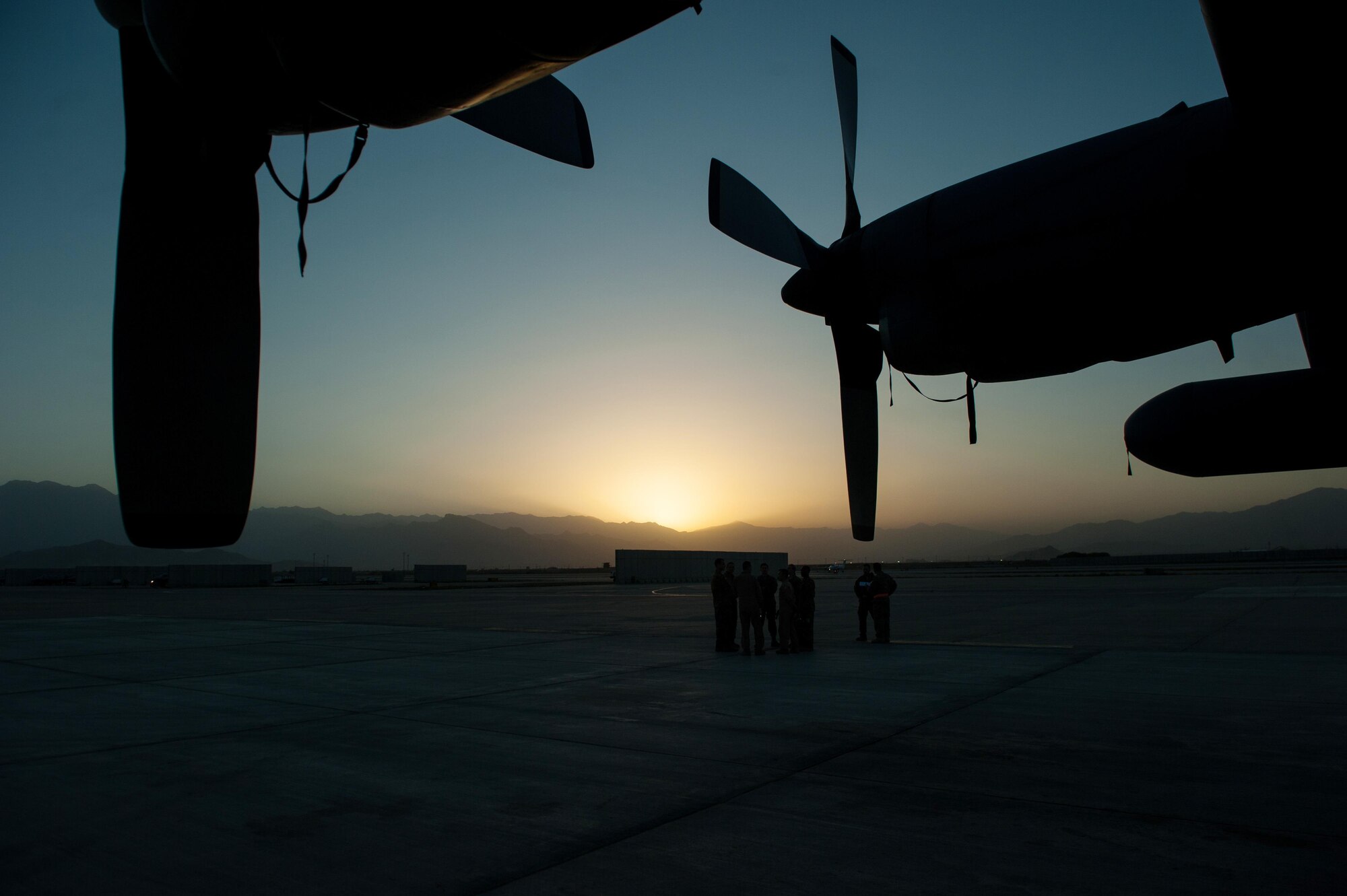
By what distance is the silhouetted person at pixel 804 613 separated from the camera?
1206 cm

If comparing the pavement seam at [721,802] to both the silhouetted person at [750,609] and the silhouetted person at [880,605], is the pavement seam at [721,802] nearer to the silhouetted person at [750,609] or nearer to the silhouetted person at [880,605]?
the silhouetted person at [750,609]

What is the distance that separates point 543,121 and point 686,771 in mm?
3990

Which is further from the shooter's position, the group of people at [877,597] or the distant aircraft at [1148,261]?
the group of people at [877,597]

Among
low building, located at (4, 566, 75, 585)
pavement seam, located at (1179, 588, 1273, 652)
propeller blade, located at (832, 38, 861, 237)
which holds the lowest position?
low building, located at (4, 566, 75, 585)

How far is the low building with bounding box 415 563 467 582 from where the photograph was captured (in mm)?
70000


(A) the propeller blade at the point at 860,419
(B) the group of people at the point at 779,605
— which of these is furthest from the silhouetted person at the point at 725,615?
(A) the propeller blade at the point at 860,419

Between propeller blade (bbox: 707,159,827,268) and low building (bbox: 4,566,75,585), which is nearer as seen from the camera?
propeller blade (bbox: 707,159,827,268)

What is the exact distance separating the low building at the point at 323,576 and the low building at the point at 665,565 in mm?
29597

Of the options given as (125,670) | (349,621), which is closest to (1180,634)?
(125,670)

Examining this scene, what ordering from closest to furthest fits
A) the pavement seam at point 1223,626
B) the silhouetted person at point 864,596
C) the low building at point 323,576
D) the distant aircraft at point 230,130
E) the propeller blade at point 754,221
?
the distant aircraft at point 230,130, the propeller blade at point 754,221, the pavement seam at point 1223,626, the silhouetted person at point 864,596, the low building at point 323,576

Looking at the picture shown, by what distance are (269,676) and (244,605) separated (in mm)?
21111

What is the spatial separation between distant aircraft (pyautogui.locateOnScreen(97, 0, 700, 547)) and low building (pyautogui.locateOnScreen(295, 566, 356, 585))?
7226 cm

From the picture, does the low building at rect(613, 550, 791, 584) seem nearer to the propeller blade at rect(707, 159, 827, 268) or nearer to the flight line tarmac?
the flight line tarmac

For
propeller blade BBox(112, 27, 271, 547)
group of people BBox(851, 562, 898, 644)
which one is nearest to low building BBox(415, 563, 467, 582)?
group of people BBox(851, 562, 898, 644)
